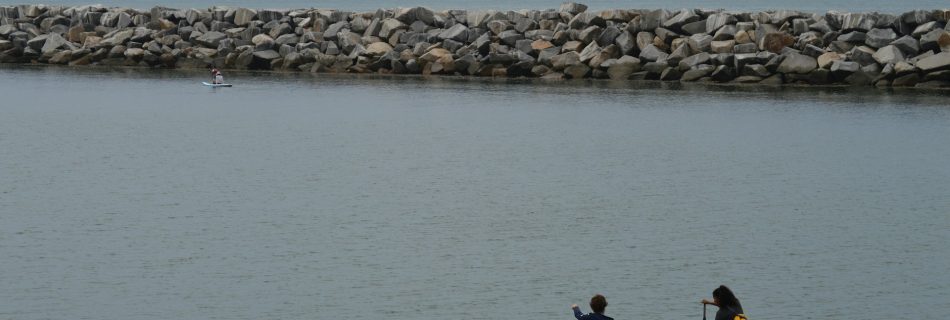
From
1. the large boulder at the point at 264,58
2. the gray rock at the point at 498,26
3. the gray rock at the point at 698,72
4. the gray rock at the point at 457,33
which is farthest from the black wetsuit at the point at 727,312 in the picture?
the large boulder at the point at 264,58

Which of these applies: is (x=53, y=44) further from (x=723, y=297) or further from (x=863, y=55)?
(x=723, y=297)

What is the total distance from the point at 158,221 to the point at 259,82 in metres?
23.8

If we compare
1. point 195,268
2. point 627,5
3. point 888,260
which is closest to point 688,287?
point 888,260

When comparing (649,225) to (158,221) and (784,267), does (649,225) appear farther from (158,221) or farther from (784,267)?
(158,221)

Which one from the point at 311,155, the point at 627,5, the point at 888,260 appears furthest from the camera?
the point at 627,5

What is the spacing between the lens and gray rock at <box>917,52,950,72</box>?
41.2 m

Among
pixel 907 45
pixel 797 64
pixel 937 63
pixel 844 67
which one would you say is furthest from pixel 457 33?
pixel 937 63

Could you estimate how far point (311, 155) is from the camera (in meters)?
31.5

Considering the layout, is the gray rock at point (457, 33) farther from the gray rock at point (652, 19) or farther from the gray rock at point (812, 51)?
the gray rock at point (812, 51)

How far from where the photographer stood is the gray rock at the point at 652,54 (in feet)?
145

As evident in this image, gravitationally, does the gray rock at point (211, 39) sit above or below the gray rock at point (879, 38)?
below

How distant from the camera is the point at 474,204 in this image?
25.1 m

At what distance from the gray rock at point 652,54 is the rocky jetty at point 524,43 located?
35mm

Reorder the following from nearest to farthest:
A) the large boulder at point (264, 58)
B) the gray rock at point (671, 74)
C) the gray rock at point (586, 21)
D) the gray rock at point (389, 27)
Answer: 1. the gray rock at point (671, 74)
2. the gray rock at point (586, 21)
3. the gray rock at point (389, 27)
4. the large boulder at point (264, 58)
